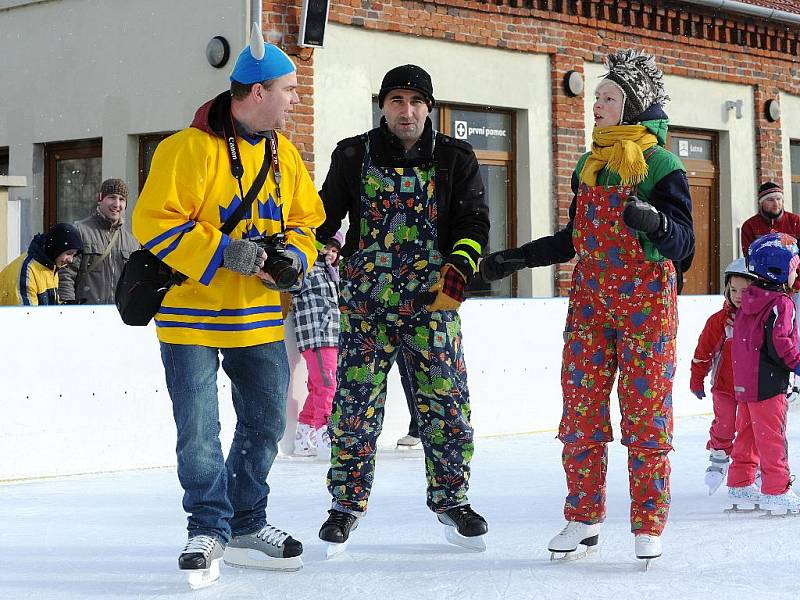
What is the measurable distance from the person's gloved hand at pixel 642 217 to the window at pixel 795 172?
11.1 meters

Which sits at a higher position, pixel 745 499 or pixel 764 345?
pixel 764 345

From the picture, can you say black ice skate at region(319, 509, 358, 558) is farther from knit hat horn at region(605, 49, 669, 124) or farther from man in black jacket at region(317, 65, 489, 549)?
knit hat horn at region(605, 49, 669, 124)

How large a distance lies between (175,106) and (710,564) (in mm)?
6526

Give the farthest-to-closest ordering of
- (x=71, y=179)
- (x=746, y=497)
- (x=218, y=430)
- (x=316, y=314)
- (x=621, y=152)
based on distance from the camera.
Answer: (x=71, y=179) → (x=316, y=314) → (x=746, y=497) → (x=621, y=152) → (x=218, y=430)

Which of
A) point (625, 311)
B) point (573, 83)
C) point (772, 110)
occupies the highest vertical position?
point (772, 110)

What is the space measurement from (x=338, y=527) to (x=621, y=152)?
164 cm

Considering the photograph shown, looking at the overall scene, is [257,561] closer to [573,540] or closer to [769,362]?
[573,540]

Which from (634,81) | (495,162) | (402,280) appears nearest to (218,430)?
(402,280)

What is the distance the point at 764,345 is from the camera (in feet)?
19.7

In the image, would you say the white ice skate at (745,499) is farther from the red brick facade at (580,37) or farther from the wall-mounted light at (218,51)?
the wall-mounted light at (218,51)

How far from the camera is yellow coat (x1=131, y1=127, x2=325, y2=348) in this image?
4312 millimetres

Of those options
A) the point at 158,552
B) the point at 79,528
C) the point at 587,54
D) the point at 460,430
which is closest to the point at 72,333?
the point at 79,528

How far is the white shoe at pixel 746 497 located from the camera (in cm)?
602

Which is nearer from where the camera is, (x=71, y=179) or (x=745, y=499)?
(x=745, y=499)
